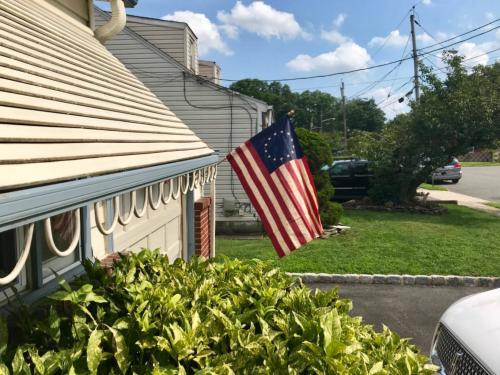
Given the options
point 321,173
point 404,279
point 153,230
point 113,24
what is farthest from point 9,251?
point 321,173

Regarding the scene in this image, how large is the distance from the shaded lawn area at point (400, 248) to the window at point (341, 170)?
3.37 meters

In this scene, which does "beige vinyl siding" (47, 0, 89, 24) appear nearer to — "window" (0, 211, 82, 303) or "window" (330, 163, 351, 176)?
"window" (0, 211, 82, 303)

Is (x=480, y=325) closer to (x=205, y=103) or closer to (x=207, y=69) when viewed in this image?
(x=205, y=103)

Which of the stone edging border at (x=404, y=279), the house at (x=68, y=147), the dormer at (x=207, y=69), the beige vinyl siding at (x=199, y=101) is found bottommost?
the stone edging border at (x=404, y=279)

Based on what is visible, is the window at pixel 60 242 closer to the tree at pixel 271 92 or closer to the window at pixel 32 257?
the window at pixel 32 257

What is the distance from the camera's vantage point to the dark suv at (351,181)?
1661 centimetres

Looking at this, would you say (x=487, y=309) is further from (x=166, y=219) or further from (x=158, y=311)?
(x=166, y=219)

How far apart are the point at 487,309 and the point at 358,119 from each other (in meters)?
86.7

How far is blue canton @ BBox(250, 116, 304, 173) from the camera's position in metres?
4.31

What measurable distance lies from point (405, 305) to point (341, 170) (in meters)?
10.1

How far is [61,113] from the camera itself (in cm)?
224

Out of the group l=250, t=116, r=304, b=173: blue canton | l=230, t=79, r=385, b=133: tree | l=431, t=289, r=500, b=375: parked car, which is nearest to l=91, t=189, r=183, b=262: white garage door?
l=250, t=116, r=304, b=173: blue canton

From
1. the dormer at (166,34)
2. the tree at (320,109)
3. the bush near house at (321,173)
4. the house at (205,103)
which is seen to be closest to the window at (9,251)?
the bush near house at (321,173)

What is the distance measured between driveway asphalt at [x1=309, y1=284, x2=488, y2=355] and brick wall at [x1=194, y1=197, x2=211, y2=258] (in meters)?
2.10
